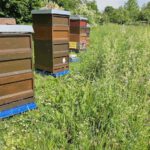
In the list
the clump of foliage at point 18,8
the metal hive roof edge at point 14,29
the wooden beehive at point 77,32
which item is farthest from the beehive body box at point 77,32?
the metal hive roof edge at point 14,29

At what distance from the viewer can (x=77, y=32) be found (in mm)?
7809

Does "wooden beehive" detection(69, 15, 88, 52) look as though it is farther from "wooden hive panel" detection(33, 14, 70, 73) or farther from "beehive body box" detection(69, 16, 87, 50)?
"wooden hive panel" detection(33, 14, 70, 73)

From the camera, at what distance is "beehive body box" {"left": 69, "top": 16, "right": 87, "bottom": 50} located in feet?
25.5

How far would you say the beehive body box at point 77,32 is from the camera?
25.5 feet

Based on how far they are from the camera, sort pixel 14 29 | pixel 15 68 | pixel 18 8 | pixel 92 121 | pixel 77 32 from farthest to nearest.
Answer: pixel 18 8
pixel 77 32
pixel 15 68
pixel 14 29
pixel 92 121

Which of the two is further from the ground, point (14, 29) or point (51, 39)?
point (14, 29)

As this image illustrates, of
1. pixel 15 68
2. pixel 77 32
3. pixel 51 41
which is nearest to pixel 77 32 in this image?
pixel 77 32

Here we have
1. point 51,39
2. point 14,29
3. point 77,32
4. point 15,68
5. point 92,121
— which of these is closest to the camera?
point 92,121

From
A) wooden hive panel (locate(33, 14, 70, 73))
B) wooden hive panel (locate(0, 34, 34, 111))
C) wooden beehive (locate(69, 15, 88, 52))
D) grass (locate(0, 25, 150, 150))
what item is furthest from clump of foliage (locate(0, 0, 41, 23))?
grass (locate(0, 25, 150, 150))

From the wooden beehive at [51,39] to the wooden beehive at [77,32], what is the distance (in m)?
2.46

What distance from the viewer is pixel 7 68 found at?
3.33 m

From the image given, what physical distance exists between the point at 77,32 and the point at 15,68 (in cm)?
459

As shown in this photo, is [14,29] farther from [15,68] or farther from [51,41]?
[51,41]

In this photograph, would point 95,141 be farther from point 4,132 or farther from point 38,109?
point 38,109
